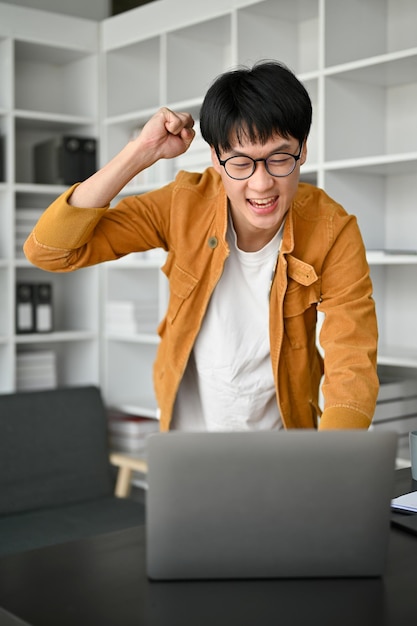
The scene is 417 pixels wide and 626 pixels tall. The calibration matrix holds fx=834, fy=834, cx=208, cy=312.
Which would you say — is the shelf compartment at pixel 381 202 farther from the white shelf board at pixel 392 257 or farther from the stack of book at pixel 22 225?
the stack of book at pixel 22 225

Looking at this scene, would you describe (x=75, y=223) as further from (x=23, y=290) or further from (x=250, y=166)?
(x=23, y=290)

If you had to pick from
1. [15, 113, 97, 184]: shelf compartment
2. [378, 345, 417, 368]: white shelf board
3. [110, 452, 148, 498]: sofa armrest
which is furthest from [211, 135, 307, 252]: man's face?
[15, 113, 97, 184]: shelf compartment

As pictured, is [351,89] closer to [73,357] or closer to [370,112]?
[370,112]

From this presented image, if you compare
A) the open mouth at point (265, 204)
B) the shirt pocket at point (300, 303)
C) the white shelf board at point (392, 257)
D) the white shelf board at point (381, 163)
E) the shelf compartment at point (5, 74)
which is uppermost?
the shelf compartment at point (5, 74)

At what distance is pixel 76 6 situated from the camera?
4363 mm

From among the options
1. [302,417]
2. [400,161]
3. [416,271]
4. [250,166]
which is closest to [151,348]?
[416,271]

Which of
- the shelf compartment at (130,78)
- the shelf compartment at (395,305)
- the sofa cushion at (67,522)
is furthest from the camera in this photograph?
the shelf compartment at (130,78)

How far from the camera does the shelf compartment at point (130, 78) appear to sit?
13.6 ft

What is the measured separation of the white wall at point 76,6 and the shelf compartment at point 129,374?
1730mm

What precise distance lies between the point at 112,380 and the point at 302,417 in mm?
2391

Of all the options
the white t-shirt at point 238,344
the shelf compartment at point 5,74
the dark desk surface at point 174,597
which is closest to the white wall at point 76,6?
the shelf compartment at point 5,74

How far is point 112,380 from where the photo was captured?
4238 millimetres

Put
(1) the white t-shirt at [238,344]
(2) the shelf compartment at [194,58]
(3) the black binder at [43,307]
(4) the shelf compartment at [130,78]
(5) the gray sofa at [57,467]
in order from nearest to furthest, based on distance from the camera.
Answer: (1) the white t-shirt at [238,344], (5) the gray sofa at [57,467], (2) the shelf compartment at [194,58], (3) the black binder at [43,307], (4) the shelf compartment at [130,78]

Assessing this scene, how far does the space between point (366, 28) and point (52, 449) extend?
7.15ft
